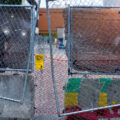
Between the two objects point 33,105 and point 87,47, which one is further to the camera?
point 33,105

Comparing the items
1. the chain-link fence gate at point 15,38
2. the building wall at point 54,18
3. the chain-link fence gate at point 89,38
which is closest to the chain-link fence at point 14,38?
the chain-link fence gate at point 15,38

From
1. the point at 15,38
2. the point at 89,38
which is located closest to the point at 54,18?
the point at 89,38

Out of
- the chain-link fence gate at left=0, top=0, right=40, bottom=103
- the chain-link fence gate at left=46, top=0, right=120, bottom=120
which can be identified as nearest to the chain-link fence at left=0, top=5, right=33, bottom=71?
the chain-link fence gate at left=0, top=0, right=40, bottom=103

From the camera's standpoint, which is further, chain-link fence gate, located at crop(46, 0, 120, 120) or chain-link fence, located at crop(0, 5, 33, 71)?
chain-link fence, located at crop(0, 5, 33, 71)

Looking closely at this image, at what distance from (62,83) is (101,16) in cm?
132

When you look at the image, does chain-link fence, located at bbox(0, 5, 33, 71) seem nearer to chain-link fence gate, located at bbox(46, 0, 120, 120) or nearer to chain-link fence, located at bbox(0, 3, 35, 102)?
chain-link fence, located at bbox(0, 3, 35, 102)

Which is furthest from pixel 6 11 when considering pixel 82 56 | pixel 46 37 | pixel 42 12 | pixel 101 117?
pixel 101 117

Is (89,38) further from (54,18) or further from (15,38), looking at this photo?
(15,38)

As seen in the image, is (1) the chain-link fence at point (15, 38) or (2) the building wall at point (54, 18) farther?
(1) the chain-link fence at point (15, 38)

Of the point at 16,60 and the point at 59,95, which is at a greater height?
the point at 16,60

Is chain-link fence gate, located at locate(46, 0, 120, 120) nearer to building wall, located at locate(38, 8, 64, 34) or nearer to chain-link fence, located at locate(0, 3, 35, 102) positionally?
building wall, located at locate(38, 8, 64, 34)

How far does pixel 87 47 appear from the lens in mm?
2812

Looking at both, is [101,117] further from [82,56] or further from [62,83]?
[82,56]

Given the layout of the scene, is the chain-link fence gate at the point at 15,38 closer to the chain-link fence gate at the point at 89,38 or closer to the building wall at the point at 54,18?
the building wall at the point at 54,18
